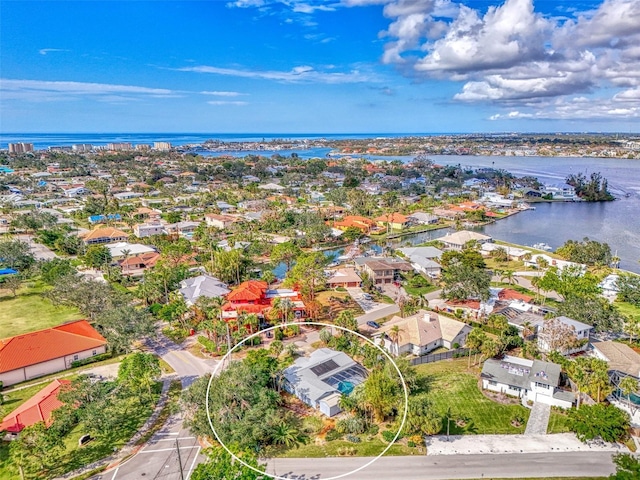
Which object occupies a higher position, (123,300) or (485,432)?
(123,300)

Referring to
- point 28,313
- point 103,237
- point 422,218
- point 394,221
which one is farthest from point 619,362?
point 103,237

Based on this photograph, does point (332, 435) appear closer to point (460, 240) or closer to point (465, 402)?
point (465, 402)

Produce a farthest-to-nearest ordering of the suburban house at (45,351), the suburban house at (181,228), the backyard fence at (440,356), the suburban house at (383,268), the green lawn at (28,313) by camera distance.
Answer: the suburban house at (181,228)
the suburban house at (383,268)
the green lawn at (28,313)
the backyard fence at (440,356)
the suburban house at (45,351)

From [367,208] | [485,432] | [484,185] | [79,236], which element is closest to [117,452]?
[485,432]

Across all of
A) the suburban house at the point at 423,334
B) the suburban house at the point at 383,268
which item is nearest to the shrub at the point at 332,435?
the suburban house at the point at 423,334

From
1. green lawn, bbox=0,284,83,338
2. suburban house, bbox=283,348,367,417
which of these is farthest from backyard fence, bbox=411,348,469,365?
green lawn, bbox=0,284,83,338

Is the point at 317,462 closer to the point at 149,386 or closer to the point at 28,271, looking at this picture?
the point at 149,386

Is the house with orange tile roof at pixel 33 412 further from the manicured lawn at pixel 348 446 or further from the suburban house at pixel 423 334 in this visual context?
the suburban house at pixel 423 334
